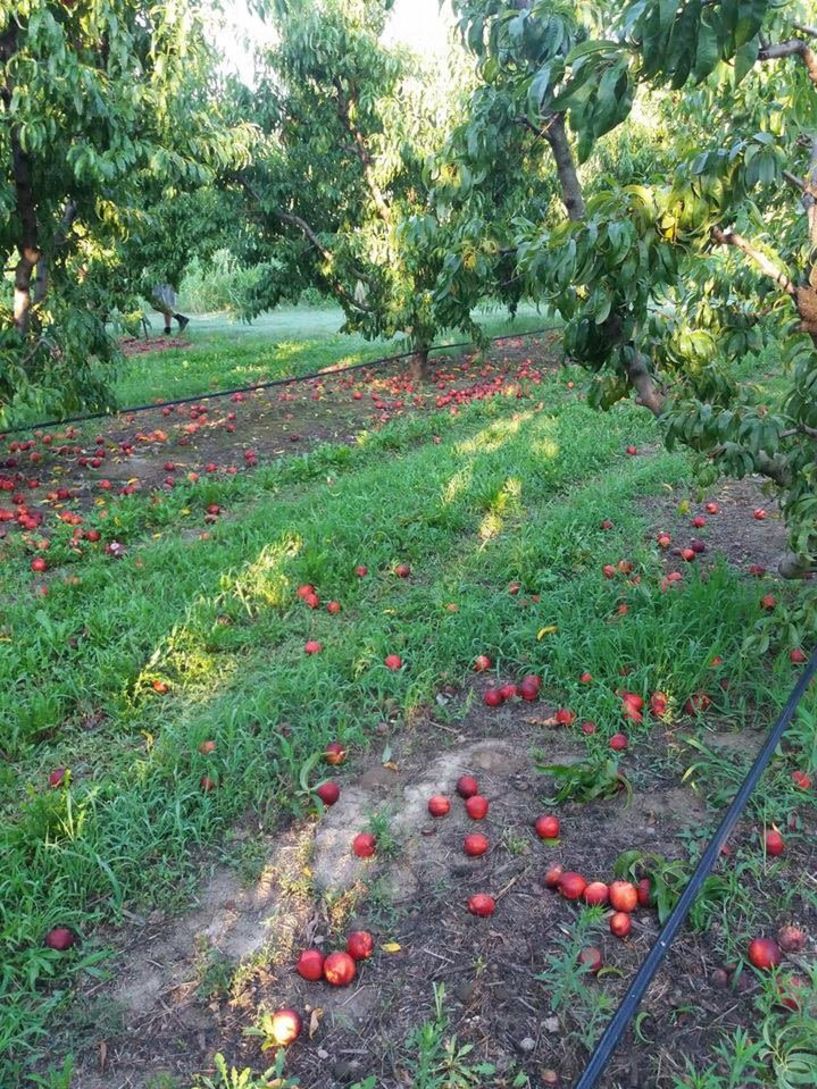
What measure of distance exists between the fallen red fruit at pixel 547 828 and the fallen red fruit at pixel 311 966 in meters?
0.76

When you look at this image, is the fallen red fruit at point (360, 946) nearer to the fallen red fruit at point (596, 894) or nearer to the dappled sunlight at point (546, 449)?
the fallen red fruit at point (596, 894)

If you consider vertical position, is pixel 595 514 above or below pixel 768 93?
below

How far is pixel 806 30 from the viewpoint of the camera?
2.24 metres

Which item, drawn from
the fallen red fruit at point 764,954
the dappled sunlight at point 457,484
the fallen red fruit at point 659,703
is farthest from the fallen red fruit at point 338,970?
the dappled sunlight at point 457,484

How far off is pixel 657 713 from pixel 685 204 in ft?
5.65

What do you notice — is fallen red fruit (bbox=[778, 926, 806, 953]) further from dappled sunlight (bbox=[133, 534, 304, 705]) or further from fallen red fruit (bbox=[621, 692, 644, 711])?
dappled sunlight (bbox=[133, 534, 304, 705])

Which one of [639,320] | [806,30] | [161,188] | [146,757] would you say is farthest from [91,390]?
[806,30]

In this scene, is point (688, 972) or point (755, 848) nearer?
point (688, 972)

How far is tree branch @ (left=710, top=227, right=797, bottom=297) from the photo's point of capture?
2492 mm

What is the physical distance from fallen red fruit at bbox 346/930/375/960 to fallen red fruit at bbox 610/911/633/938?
0.63 metres

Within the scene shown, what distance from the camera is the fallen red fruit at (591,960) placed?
2.03 meters

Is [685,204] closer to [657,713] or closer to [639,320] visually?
[639,320]

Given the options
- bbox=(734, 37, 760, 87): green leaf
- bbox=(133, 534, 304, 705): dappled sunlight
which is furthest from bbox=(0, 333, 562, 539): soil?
bbox=(734, 37, 760, 87): green leaf

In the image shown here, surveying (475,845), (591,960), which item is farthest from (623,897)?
(475,845)
